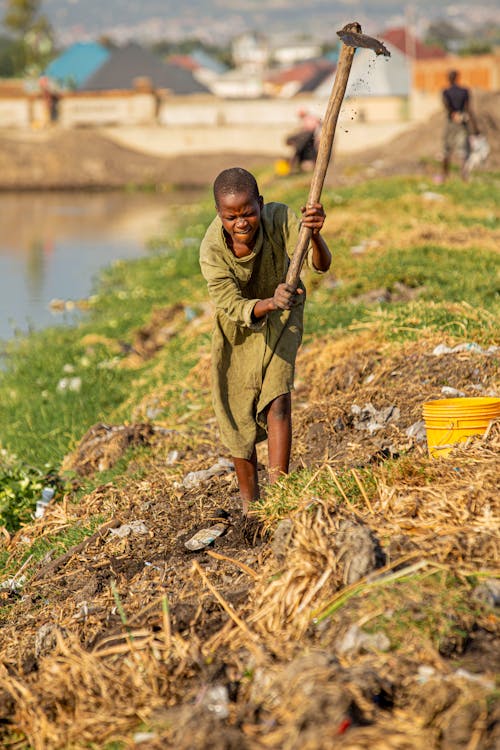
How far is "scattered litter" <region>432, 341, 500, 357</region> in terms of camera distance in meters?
6.05

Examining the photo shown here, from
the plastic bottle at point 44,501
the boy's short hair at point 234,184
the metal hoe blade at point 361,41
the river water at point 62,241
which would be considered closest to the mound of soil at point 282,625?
the plastic bottle at point 44,501

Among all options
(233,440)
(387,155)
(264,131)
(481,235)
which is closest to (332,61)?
(264,131)

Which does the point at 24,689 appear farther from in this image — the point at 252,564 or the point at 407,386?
the point at 407,386

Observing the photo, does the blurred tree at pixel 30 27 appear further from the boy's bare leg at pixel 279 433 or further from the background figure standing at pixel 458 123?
the boy's bare leg at pixel 279 433

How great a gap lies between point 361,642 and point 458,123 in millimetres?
15765

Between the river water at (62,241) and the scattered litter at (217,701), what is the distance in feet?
31.3

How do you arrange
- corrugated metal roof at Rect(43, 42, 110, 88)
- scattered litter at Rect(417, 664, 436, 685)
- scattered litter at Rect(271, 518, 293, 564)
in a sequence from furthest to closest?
1. corrugated metal roof at Rect(43, 42, 110, 88)
2. scattered litter at Rect(271, 518, 293, 564)
3. scattered litter at Rect(417, 664, 436, 685)

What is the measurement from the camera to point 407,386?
19.4 feet

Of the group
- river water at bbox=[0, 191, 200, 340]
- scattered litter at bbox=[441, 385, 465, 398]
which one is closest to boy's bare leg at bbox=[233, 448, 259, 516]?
scattered litter at bbox=[441, 385, 465, 398]

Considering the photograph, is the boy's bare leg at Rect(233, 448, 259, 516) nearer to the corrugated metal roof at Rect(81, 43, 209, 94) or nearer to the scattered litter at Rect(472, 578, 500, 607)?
the scattered litter at Rect(472, 578, 500, 607)

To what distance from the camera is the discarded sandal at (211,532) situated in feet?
14.6

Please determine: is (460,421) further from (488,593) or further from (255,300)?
(488,593)

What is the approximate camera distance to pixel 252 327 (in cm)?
452

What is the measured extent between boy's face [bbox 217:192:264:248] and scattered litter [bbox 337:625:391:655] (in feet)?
5.70
